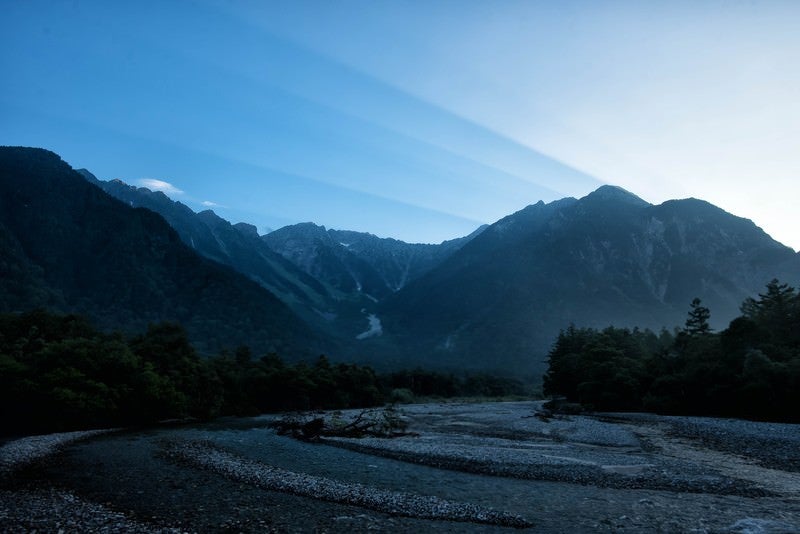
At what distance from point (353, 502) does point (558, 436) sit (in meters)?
32.7

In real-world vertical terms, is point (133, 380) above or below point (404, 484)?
below

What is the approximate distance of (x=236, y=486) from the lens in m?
24.1

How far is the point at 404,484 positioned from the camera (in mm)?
25719

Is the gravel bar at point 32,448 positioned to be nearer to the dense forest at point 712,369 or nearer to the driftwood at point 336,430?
the driftwood at point 336,430

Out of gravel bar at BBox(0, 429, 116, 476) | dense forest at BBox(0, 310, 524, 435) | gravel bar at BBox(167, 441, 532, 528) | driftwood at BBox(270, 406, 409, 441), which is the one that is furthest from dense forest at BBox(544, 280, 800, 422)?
gravel bar at BBox(0, 429, 116, 476)

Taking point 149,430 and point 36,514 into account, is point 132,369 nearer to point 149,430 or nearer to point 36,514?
point 149,430

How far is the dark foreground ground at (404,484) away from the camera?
18.1 m

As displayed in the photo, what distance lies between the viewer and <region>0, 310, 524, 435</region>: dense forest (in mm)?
44906

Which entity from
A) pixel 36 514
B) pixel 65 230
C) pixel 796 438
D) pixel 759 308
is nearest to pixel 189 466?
pixel 36 514

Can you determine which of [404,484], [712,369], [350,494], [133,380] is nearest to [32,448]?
[133,380]

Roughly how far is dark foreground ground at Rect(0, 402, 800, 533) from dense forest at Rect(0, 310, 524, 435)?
7.14m

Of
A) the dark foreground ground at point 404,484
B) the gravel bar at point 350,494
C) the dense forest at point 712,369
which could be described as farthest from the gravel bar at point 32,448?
the dense forest at point 712,369

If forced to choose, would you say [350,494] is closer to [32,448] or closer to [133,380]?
[32,448]

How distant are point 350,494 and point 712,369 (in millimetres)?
55800
